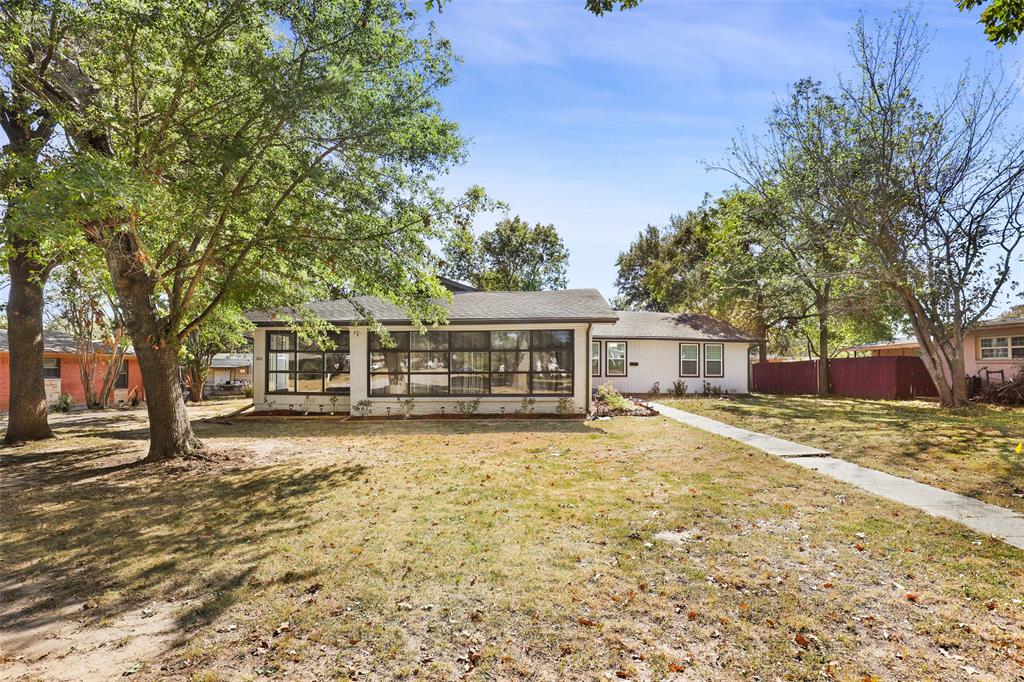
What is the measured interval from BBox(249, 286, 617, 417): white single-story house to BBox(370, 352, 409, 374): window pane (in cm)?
3

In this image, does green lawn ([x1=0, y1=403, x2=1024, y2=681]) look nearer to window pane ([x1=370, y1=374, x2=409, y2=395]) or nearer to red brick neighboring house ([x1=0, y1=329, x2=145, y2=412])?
window pane ([x1=370, y1=374, x2=409, y2=395])

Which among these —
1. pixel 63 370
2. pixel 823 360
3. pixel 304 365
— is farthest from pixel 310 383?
pixel 823 360

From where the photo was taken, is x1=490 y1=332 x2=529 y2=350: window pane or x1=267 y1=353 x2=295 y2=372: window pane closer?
x1=490 y1=332 x2=529 y2=350: window pane

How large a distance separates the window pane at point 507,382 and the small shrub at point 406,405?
2398 millimetres

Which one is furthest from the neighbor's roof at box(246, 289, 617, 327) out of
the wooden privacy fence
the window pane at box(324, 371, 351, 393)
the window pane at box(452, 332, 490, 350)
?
the wooden privacy fence

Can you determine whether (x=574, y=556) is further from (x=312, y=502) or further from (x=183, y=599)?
(x=312, y=502)

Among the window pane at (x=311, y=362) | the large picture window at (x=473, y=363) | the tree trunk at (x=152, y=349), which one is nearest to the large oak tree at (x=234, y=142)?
the tree trunk at (x=152, y=349)

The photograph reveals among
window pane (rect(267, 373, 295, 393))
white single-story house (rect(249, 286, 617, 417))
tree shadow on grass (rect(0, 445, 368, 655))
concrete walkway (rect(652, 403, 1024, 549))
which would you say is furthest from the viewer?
window pane (rect(267, 373, 295, 393))

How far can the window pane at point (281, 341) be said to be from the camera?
655 inches

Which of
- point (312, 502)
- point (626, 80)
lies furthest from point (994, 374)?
point (312, 502)

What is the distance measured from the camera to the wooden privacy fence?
2228 cm

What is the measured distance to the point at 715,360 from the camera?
80.1ft

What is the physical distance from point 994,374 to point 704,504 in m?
22.8

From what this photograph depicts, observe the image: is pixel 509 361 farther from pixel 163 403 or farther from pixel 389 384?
pixel 163 403
